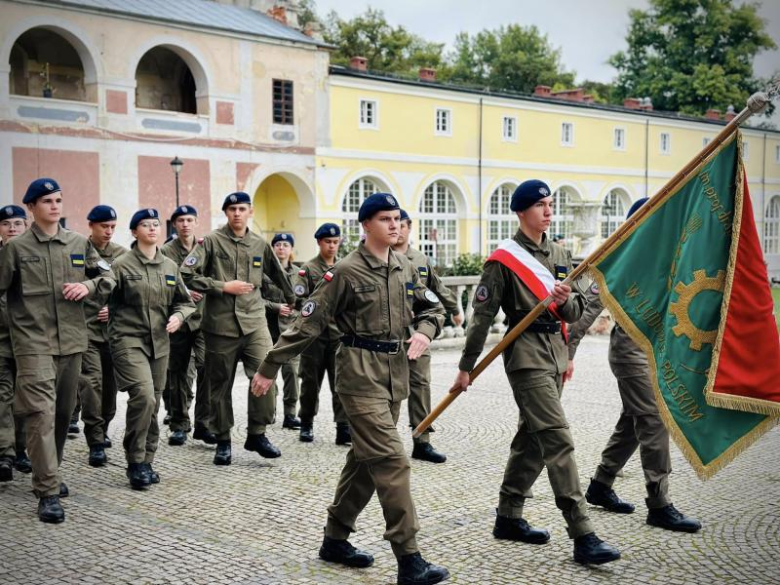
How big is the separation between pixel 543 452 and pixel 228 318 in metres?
3.82

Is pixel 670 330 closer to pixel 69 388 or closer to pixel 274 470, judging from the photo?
pixel 274 470

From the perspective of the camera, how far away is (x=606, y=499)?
7375 millimetres

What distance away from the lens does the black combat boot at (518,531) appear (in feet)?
21.3

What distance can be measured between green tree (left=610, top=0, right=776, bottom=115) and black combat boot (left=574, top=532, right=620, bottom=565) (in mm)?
62500

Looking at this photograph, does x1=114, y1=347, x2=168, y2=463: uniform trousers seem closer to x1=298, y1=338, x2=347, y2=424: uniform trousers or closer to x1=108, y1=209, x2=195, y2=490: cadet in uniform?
x1=108, y1=209, x2=195, y2=490: cadet in uniform

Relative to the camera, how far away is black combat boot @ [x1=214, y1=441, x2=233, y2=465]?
903 cm

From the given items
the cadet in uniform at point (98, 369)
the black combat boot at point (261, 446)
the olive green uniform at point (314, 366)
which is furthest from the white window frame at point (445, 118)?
the black combat boot at point (261, 446)

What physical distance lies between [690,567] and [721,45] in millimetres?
66255

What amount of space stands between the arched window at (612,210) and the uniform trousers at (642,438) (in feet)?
157

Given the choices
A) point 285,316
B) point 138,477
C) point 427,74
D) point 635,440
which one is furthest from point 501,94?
point 635,440

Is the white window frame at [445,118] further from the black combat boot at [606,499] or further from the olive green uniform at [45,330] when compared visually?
the black combat boot at [606,499]

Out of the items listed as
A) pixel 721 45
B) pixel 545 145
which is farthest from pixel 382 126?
pixel 721 45

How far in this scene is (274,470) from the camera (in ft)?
28.8

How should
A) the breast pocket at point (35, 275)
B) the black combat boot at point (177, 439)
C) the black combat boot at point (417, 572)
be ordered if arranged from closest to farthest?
the black combat boot at point (417, 572)
the breast pocket at point (35, 275)
the black combat boot at point (177, 439)
